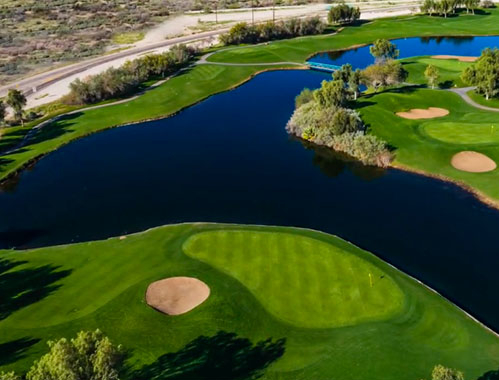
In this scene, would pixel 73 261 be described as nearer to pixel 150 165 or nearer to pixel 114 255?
pixel 114 255

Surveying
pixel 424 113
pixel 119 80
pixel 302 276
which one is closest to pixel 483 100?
pixel 424 113

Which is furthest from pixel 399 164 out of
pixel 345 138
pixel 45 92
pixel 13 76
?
pixel 13 76

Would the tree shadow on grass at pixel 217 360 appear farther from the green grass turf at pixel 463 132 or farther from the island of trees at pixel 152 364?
the green grass turf at pixel 463 132

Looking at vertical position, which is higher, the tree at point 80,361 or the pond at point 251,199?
the tree at point 80,361

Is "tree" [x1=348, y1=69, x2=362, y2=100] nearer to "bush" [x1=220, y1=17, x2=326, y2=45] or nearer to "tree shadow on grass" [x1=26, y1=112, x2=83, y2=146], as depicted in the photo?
"tree shadow on grass" [x1=26, y1=112, x2=83, y2=146]

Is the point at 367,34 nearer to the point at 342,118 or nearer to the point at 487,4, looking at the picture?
the point at 487,4

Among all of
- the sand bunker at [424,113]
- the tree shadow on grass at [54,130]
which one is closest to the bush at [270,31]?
the tree shadow on grass at [54,130]
